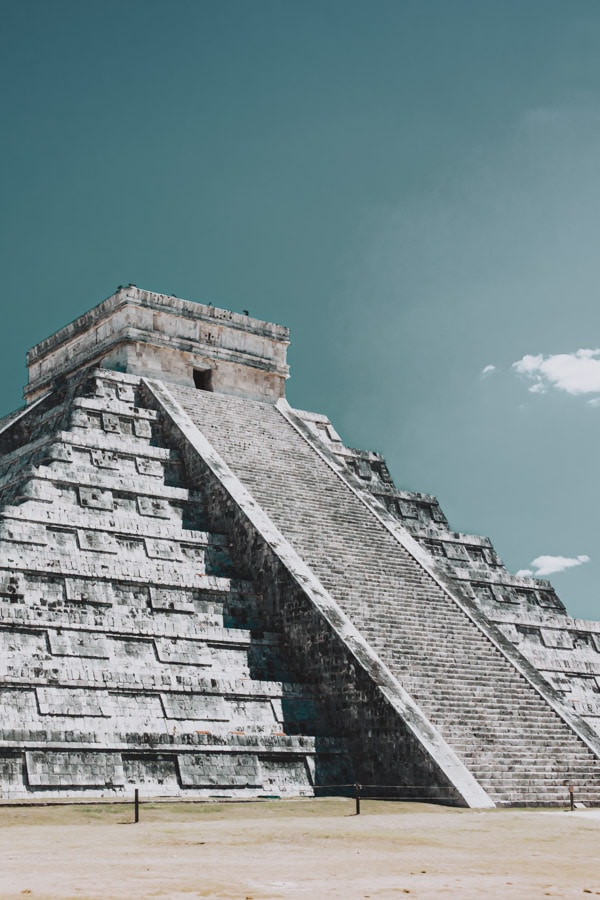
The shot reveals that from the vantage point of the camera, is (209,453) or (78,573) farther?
(209,453)

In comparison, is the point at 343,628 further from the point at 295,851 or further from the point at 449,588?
Result: the point at 295,851

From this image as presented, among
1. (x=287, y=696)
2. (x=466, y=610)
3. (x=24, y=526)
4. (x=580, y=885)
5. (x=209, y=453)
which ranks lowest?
(x=580, y=885)

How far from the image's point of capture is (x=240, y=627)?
17609 mm

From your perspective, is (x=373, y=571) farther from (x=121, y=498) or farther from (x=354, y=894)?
(x=354, y=894)

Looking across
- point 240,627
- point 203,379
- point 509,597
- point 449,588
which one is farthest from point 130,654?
point 203,379

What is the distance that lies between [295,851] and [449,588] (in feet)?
36.0

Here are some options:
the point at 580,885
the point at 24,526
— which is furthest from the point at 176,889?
the point at 24,526

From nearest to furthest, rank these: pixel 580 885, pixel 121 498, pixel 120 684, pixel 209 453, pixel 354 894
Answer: pixel 354 894 < pixel 580 885 < pixel 120 684 < pixel 121 498 < pixel 209 453

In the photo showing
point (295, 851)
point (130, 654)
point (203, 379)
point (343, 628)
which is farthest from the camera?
point (203, 379)

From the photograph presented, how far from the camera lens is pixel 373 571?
65.3ft

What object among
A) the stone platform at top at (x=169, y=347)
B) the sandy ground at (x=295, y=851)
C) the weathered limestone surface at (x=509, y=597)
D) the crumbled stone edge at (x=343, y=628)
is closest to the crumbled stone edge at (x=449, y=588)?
Answer: the weathered limestone surface at (x=509, y=597)

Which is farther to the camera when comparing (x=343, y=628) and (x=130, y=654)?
(x=343, y=628)

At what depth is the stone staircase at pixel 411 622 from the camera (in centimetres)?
1606

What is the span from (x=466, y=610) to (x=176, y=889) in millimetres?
12940
